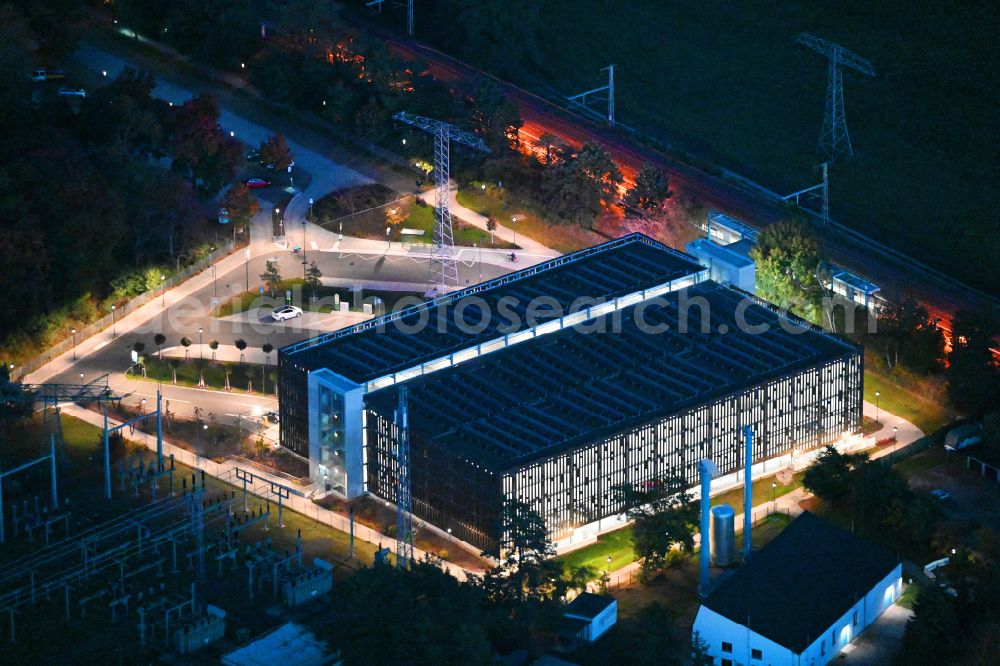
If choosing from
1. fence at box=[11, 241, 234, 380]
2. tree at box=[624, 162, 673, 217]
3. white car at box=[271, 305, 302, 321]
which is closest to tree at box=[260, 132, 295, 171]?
fence at box=[11, 241, 234, 380]

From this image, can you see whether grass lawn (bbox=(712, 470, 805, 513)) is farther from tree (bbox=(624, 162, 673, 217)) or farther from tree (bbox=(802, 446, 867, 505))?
tree (bbox=(624, 162, 673, 217))

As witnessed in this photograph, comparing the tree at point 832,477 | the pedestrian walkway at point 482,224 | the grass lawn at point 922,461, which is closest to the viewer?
the tree at point 832,477

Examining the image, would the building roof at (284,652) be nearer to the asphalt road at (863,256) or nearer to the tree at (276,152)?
the asphalt road at (863,256)

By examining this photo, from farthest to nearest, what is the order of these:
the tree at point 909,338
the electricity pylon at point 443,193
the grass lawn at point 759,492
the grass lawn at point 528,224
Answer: the grass lawn at point 528,224 → the electricity pylon at point 443,193 → the tree at point 909,338 → the grass lawn at point 759,492

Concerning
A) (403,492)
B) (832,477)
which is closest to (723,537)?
(832,477)

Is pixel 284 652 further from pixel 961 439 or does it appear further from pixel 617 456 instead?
pixel 961 439

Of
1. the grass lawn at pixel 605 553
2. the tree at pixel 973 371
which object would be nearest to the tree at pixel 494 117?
the tree at pixel 973 371
